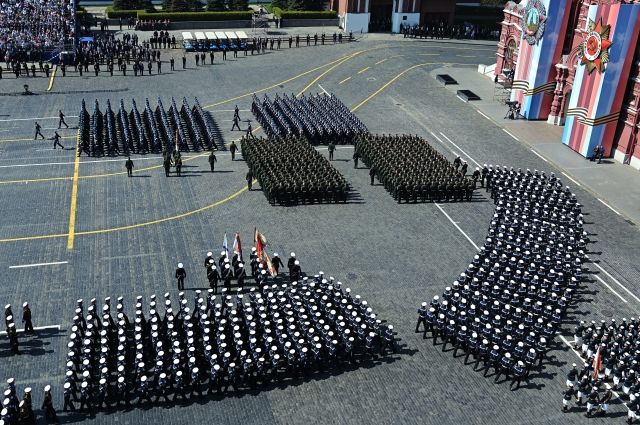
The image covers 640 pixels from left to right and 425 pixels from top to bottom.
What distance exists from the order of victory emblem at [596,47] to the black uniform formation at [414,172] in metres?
12.9

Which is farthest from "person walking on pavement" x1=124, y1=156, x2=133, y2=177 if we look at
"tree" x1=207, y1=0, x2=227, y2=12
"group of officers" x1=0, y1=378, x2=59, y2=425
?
"tree" x1=207, y1=0, x2=227, y2=12

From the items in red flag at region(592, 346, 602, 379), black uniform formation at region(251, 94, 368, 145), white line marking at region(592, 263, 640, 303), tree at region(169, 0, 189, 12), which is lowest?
white line marking at region(592, 263, 640, 303)

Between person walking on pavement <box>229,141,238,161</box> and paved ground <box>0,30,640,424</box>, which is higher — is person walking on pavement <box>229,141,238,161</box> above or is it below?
above

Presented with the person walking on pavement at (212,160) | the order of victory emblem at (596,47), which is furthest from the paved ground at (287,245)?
the order of victory emblem at (596,47)

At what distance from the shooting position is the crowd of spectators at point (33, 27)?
69250 mm

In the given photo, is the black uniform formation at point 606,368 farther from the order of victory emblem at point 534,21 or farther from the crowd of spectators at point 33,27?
the crowd of spectators at point 33,27

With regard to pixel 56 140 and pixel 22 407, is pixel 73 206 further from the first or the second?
pixel 22 407

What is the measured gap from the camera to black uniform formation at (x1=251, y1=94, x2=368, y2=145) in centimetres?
5156

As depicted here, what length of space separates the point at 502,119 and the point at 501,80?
10.9 meters

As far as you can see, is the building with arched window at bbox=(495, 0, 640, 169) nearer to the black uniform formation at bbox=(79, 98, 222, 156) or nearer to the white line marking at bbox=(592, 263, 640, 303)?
the white line marking at bbox=(592, 263, 640, 303)

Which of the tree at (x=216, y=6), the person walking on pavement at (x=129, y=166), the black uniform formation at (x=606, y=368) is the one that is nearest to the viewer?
the black uniform formation at (x=606, y=368)

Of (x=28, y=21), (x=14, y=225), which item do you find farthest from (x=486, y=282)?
(x=28, y=21)

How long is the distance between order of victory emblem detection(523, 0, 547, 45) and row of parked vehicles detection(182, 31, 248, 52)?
32.4 m

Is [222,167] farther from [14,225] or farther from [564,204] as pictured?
[564,204]
